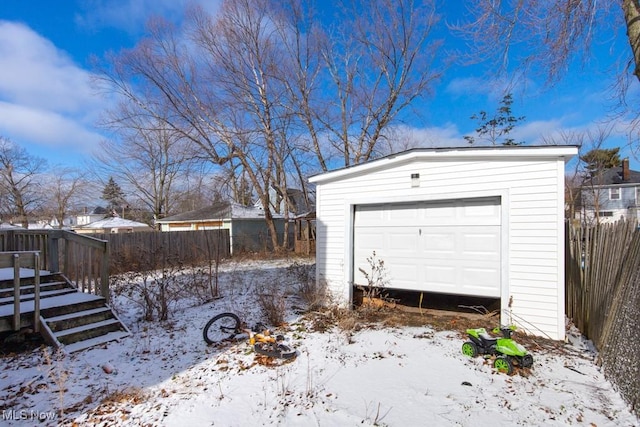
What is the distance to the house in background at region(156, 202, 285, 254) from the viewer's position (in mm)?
18234

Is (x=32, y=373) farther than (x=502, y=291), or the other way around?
(x=502, y=291)

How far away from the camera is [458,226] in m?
5.44

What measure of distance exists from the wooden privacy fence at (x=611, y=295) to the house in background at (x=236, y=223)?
14575 millimetres

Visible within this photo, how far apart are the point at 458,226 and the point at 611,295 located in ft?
6.78

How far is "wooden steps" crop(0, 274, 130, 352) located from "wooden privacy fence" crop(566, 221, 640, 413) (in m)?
6.21

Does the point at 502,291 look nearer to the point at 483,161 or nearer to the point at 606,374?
the point at 606,374

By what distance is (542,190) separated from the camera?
15.4 feet

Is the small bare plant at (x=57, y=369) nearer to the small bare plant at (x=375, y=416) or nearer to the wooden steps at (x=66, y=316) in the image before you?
the wooden steps at (x=66, y=316)

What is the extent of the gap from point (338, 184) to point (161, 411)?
15.2 feet

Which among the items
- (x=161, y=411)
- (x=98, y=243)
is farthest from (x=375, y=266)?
(x=98, y=243)

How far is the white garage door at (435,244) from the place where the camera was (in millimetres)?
5188

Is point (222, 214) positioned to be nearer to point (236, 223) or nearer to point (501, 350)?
point (236, 223)

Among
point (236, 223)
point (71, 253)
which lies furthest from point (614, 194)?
point (71, 253)

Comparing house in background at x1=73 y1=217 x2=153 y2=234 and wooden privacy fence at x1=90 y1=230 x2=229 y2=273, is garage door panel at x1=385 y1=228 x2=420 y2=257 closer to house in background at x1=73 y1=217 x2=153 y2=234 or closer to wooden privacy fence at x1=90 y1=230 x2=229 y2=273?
wooden privacy fence at x1=90 y1=230 x2=229 y2=273
